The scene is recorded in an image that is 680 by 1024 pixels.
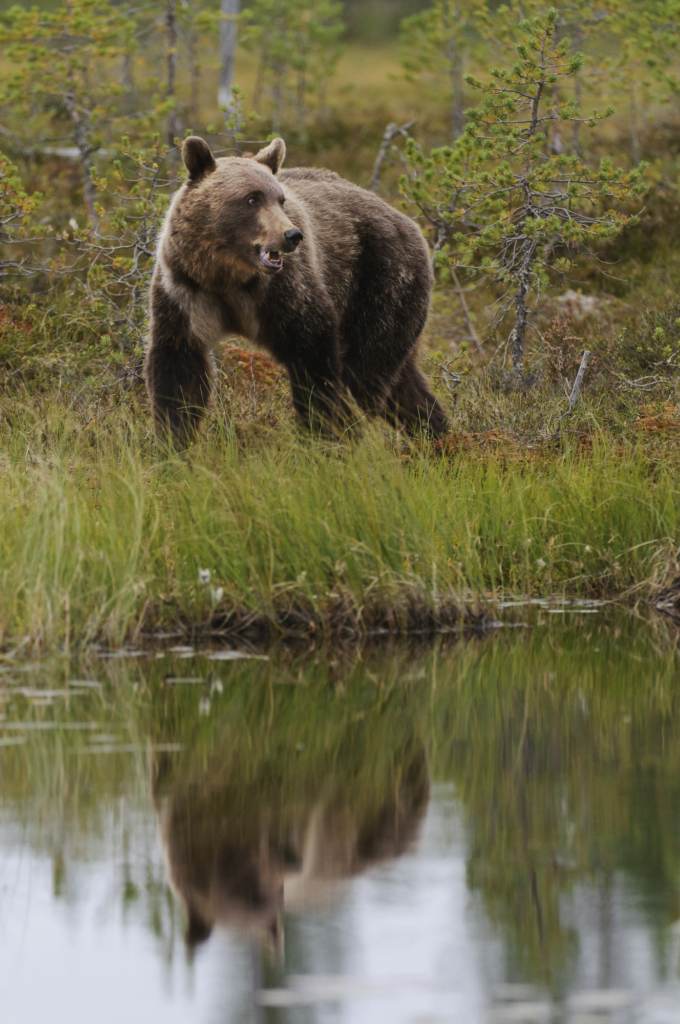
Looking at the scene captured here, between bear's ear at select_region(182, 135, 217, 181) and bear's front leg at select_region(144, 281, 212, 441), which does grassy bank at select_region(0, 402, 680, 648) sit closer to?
bear's front leg at select_region(144, 281, 212, 441)

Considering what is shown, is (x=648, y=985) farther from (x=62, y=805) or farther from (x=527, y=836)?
(x=62, y=805)

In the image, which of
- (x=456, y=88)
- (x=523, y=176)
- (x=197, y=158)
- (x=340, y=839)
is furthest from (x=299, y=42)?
(x=340, y=839)

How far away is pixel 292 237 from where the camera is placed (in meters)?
7.51

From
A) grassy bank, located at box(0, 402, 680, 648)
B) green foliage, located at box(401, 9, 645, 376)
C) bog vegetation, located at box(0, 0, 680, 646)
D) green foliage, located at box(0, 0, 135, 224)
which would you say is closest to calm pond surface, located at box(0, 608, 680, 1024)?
grassy bank, located at box(0, 402, 680, 648)

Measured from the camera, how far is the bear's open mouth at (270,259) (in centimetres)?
766

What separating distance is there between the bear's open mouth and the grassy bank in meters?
1.00

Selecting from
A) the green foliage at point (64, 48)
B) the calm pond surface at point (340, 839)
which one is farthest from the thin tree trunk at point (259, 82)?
the calm pond surface at point (340, 839)

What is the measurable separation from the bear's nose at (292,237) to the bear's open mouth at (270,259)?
0.11m

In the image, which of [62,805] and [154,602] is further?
[154,602]

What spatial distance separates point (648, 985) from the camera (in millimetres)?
2746

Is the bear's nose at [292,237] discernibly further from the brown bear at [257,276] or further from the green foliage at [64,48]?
the green foliage at [64,48]

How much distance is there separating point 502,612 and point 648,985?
4.06 metres

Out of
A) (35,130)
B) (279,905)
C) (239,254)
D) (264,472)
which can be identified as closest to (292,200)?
(239,254)

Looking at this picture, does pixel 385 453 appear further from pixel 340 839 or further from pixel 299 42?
pixel 299 42
